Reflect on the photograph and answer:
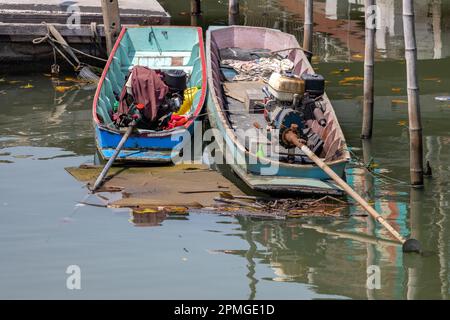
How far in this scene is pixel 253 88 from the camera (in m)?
17.2

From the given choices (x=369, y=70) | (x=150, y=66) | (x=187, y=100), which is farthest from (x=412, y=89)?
(x=150, y=66)

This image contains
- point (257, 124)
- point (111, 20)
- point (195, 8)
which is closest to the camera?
point (257, 124)

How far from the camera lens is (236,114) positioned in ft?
52.1

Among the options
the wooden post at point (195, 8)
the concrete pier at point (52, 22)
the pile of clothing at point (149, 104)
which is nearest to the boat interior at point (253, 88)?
the pile of clothing at point (149, 104)

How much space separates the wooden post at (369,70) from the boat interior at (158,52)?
9.97 feet

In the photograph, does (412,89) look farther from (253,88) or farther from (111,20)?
(111,20)

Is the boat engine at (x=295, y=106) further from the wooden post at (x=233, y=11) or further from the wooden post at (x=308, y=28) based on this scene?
the wooden post at (x=233, y=11)

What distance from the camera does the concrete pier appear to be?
21.0m

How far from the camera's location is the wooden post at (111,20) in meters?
20.0

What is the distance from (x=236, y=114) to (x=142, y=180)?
246cm

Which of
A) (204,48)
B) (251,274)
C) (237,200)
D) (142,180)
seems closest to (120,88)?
(204,48)

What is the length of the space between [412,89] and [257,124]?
2.75 m

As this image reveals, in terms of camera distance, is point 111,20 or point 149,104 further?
point 111,20
